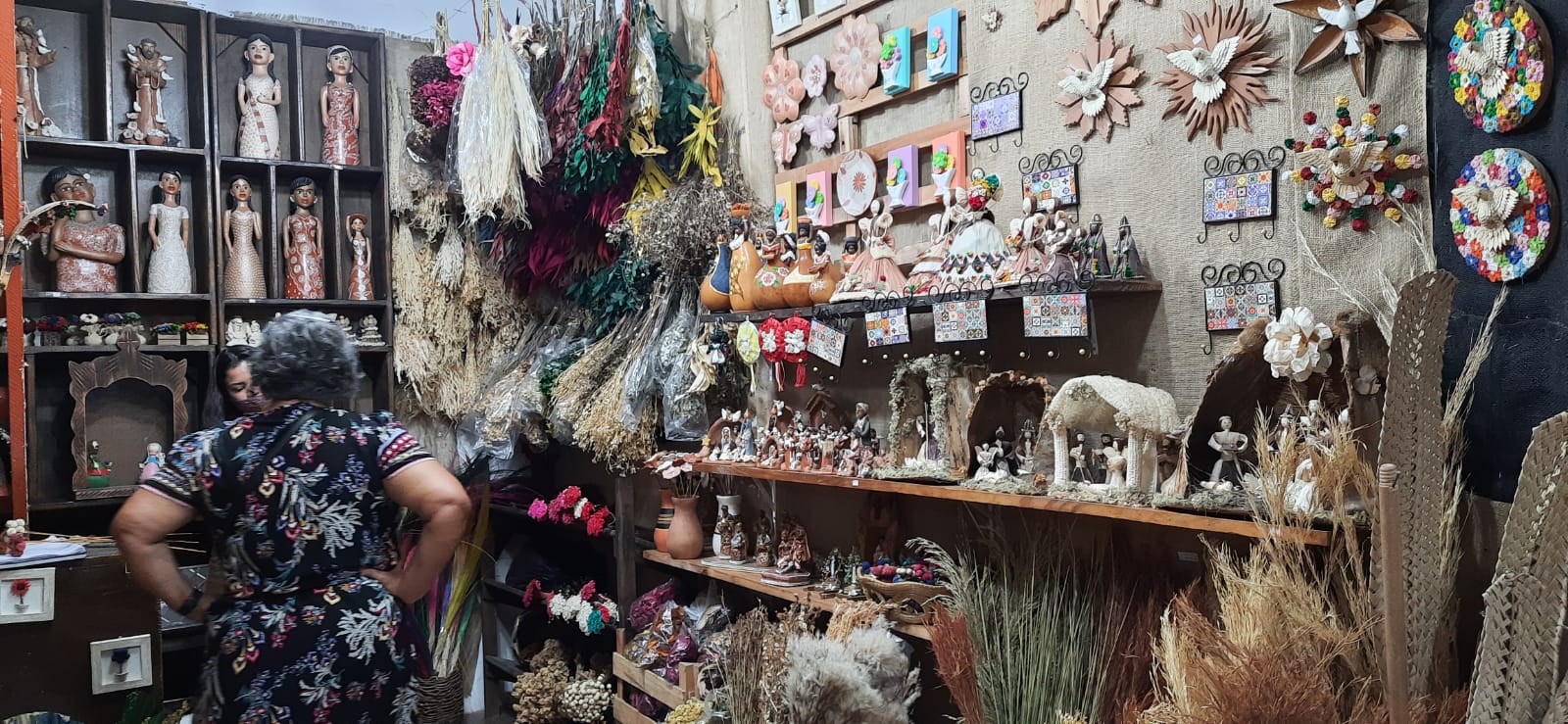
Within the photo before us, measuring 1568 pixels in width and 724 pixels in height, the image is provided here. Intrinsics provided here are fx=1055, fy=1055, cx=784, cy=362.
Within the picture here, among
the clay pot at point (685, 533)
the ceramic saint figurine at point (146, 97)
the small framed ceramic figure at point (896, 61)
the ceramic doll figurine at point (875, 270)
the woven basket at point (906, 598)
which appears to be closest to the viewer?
the woven basket at point (906, 598)

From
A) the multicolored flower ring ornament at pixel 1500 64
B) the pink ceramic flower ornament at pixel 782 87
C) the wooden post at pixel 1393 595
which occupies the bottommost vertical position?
the wooden post at pixel 1393 595

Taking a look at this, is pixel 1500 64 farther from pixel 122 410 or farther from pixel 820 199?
pixel 122 410

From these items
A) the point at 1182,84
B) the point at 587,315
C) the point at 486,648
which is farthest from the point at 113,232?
the point at 1182,84

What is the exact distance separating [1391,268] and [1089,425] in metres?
0.62

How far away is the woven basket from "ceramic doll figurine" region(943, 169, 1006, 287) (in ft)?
2.46

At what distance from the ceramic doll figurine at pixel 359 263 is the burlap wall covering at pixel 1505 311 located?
13.3 feet

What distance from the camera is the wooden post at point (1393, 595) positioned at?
1.58 metres

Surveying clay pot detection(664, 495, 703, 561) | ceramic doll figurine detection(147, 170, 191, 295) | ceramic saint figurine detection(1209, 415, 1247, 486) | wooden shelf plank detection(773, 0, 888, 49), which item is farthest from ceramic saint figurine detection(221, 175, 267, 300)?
ceramic saint figurine detection(1209, 415, 1247, 486)

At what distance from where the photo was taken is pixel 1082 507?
2076 millimetres

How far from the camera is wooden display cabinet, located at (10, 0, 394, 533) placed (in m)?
4.04

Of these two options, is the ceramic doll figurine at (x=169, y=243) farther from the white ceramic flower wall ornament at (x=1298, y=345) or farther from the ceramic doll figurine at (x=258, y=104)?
the white ceramic flower wall ornament at (x=1298, y=345)

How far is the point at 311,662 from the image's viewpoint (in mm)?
2037

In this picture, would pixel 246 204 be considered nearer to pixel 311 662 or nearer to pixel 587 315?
pixel 587 315

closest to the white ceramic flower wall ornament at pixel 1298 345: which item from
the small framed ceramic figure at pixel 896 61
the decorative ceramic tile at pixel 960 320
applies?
the decorative ceramic tile at pixel 960 320
